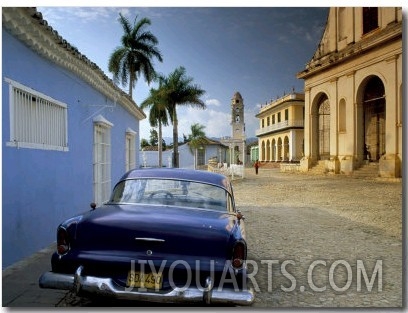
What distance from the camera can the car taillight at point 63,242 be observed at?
2.84 metres

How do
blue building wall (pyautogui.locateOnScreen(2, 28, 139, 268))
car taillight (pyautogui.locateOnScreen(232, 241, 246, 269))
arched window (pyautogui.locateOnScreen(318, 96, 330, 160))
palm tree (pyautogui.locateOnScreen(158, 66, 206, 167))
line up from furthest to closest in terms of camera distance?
arched window (pyautogui.locateOnScreen(318, 96, 330, 160)) → palm tree (pyautogui.locateOnScreen(158, 66, 206, 167)) → blue building wall (pyautogui.locateOnScreen(2, 28, 139, 268)) → car taillight (pyautogui.locateOnScreen(232, 241, 246, 269))

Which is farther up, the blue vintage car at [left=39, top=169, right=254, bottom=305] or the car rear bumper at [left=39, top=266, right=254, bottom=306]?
the blue vintage car at [left=39, top=169, right=254, bottom=305]

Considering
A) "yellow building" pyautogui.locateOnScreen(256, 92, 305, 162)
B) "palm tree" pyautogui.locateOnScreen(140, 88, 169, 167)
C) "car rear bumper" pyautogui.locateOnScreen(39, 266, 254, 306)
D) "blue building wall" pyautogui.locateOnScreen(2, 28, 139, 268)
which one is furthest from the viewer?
"yellow building" pyautogui.locateOnScreen(256, 92, 305, 162)

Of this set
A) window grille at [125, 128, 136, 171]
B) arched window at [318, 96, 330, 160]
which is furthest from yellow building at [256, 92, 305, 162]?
window grille at [125, 128, 136, 171]

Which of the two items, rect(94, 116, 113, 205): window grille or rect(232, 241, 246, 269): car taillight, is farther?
rect(94, 116, 113, 205): window grille

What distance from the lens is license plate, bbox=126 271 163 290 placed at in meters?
2.65

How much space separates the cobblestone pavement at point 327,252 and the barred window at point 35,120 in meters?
2.77

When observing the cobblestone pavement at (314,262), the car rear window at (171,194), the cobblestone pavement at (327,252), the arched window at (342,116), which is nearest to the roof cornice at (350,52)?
the arched window at (342,116)

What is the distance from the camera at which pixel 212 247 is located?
8.96ft

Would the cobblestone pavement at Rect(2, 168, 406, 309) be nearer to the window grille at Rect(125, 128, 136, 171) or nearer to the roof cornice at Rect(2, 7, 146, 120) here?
the roof cornice at Rect(2, 7, 146, 120)

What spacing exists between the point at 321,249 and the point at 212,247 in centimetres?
273

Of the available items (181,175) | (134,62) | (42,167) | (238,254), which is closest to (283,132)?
(134,62)

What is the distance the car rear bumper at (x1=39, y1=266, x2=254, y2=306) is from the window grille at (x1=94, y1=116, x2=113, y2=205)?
168 inches

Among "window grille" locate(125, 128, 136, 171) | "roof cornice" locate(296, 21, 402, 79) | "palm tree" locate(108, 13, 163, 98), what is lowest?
"window grille" locate(125, 128, 136, 171)
